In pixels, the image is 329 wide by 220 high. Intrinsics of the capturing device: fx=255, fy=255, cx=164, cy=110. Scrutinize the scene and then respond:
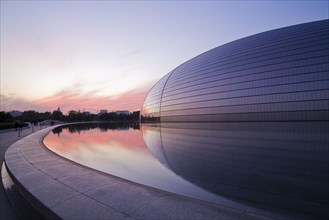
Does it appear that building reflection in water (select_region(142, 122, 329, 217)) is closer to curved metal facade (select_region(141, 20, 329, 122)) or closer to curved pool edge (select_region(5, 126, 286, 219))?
curved pool edge (select_region(5, 126, 286, 219))

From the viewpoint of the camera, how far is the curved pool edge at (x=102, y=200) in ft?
10.9

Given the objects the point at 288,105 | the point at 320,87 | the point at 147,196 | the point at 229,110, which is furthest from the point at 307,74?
the point at 147,196

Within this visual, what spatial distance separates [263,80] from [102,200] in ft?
102

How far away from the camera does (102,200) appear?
3893 millimetres

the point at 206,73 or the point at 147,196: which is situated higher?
the point at 206,73

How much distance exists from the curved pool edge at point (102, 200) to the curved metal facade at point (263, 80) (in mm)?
26948

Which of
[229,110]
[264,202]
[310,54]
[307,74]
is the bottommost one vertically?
[264,202]

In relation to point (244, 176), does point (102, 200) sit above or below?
above

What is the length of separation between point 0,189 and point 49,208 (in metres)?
2.26

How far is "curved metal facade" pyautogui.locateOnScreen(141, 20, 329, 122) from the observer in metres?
27.7

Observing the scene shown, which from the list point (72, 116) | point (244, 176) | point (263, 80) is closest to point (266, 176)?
point (244, 176)

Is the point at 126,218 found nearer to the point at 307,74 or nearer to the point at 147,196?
the point at 147,196

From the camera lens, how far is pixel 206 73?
39688 millimetres

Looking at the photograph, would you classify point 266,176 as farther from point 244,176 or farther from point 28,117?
point 28,117
